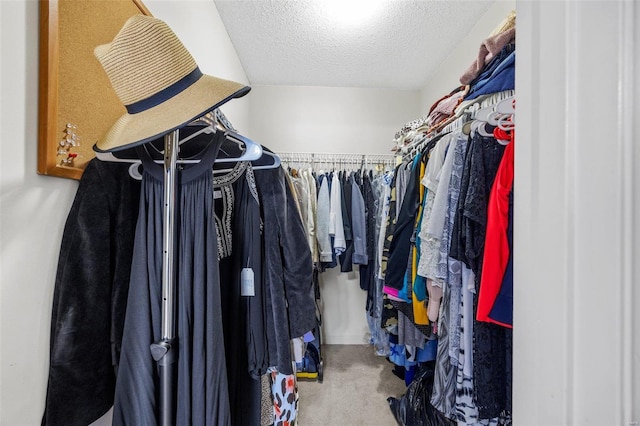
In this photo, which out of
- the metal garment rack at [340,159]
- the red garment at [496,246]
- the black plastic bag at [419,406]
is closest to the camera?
the red garment at [496,246]

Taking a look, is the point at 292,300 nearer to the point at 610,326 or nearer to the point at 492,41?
the point at 610,326

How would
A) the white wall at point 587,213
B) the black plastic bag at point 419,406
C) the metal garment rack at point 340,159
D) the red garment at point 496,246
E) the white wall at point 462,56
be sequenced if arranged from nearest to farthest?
the white wall at point 587,213 → the red garment at point 496,246 → the black plastic bag at point 419,406 → the white wall at point 462,56 → the metal garment rack at point 340,159

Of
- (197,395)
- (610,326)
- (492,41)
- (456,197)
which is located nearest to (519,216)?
(610,326)

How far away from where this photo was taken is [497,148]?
0.87 m

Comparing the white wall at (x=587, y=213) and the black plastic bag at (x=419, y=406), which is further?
the black plastic bag at (x=419, y=406)

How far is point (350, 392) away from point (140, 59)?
2.13 m

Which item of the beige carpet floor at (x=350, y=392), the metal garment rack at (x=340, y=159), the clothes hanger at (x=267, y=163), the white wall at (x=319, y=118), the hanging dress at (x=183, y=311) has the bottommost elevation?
the beige carpet floor at (x=350, y=392)

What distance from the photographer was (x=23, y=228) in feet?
1.66

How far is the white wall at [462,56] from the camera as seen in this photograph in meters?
1.50

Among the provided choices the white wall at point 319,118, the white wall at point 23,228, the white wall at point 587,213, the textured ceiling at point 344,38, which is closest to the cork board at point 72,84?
the white wall at point 23,228

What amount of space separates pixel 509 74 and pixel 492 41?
0.55ft

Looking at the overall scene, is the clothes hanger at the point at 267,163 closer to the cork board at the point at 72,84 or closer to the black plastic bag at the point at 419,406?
the cork board at the point at 72,84

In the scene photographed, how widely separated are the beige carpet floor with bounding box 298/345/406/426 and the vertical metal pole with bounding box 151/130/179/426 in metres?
1.35

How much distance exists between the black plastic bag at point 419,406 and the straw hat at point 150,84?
179cm
